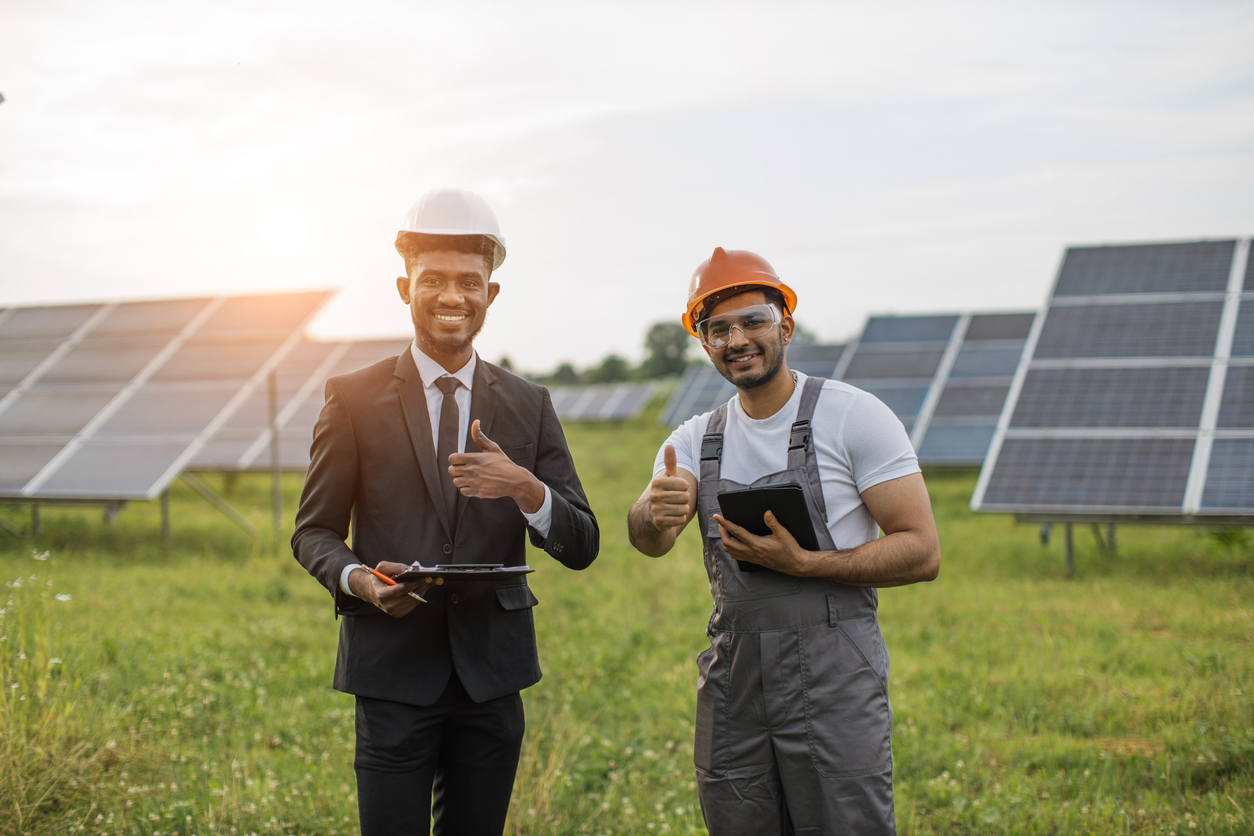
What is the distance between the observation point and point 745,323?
8.71ft

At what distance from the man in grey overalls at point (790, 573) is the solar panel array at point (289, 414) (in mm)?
11530

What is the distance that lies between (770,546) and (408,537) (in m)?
1.05

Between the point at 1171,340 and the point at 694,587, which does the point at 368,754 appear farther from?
the point at 1171,340

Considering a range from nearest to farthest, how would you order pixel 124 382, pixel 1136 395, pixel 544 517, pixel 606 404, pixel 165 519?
1. pixel 544 517
2. pixel 1136 395
3. pixel 165 519
4. pixel 124 382
5. pixel 606 404

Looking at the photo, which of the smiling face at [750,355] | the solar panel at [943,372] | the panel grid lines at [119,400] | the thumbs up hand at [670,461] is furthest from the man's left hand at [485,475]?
Result: the solar panel at [943,372]

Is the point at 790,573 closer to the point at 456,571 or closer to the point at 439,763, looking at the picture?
the point at 456,571

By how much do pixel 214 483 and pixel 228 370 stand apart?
317 inches

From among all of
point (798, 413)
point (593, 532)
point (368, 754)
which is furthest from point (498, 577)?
point (798, 413)

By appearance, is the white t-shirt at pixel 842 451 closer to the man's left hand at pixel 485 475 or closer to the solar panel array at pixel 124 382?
the man's left hand at pixel 485 475

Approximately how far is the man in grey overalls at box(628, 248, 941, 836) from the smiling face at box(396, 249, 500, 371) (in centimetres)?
69

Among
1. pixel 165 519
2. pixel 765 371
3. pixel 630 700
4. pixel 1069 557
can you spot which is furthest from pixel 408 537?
pixel 165 519

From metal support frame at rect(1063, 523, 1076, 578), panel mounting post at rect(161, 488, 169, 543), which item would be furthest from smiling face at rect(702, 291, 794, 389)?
panel mounting post at rect(161, 488, 169, 543)

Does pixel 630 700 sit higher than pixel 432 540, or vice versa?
pixel 432 540

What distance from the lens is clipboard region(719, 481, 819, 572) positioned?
2371 mm
